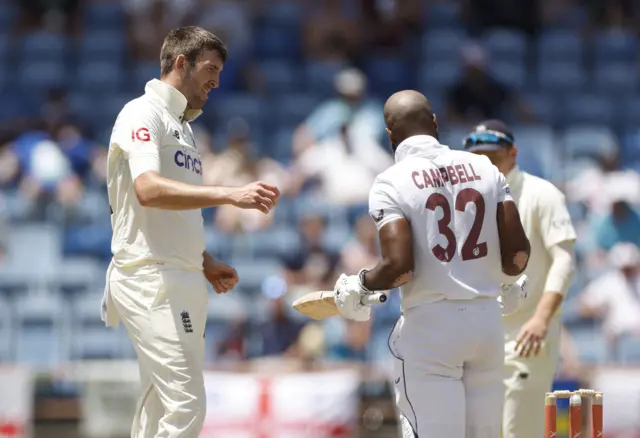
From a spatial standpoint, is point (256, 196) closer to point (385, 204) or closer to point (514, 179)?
point (385, 204)

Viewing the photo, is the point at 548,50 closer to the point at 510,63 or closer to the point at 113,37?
the point at 510,63

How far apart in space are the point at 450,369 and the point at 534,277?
191 cm

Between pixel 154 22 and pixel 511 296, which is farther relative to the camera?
pixel 154 22

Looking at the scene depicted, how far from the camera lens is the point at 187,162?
20.9ft

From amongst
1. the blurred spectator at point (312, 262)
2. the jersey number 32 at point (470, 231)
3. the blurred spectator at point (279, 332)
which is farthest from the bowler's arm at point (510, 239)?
the blurred spectator at point (312, 262)

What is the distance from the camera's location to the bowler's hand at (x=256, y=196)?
571cm

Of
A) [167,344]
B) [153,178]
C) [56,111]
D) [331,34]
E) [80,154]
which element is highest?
[331,34]

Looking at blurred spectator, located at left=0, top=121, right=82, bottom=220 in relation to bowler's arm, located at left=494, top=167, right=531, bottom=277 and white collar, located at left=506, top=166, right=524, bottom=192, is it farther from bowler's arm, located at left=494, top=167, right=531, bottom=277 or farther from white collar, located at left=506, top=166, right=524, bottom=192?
bowler's arm, located at left=494, top=167, right=531, bottom=277

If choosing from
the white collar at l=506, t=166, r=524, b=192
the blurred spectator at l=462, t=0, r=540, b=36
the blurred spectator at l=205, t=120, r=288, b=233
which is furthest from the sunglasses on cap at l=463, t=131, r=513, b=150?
the blurred spectator at l=462, t=0, r=540, b=36

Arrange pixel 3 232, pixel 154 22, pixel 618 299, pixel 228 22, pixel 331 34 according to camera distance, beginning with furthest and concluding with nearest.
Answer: pixel 154 22
pixel 228 22
pixel 331 34
pixel 3 232
pixel 618 299

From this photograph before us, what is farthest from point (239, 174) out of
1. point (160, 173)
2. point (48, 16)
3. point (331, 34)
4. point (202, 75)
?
point (160, 173)

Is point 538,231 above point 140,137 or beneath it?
beneath

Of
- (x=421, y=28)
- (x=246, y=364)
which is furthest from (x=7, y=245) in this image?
(x=421, y=28)

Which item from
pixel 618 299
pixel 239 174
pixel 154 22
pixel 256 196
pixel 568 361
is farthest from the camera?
pixel 154 22
